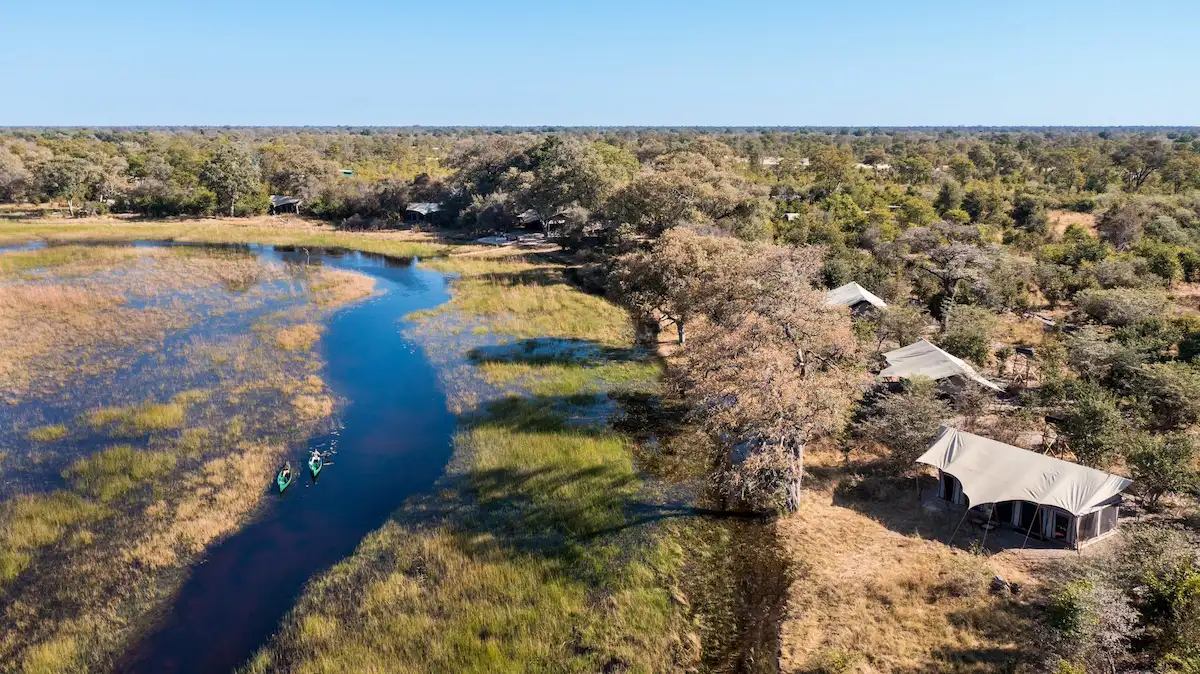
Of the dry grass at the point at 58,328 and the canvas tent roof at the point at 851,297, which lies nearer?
the dry grass at the point at 58,328

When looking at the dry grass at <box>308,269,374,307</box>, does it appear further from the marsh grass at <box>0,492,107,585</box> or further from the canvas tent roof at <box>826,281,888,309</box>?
the canvas tent roof at <box>826,281,888,309</box>

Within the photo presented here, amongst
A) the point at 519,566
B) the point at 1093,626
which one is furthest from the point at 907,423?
the point at 519,566

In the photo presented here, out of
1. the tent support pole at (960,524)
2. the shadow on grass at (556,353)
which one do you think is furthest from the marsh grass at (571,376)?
the tent support pole at (960,524)

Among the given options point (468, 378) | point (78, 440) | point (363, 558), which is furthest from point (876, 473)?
point (78, 440)

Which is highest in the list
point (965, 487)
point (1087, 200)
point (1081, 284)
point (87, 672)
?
point (1087, 200)

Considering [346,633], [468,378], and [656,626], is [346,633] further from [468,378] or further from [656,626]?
[468,378]

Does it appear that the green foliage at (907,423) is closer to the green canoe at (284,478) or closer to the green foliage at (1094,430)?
the green foliage at (1094,430)
